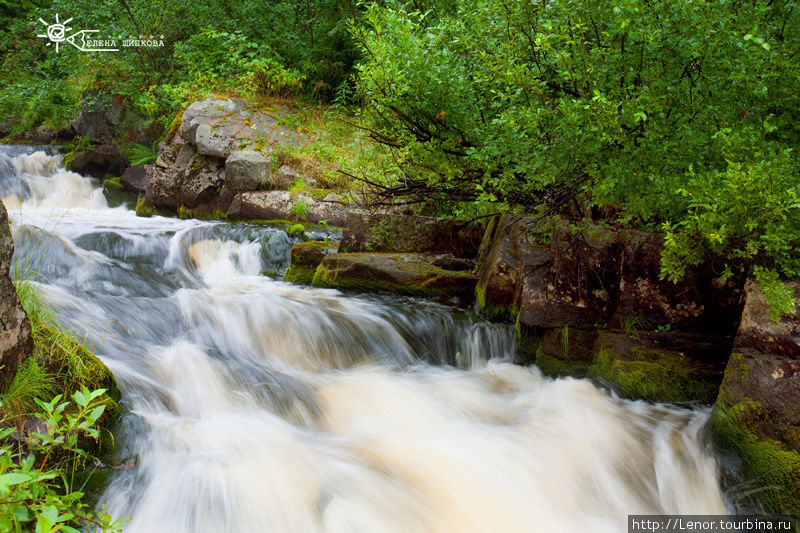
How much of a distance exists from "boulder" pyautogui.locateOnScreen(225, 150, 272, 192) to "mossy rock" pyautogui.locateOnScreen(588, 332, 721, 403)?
7427mm

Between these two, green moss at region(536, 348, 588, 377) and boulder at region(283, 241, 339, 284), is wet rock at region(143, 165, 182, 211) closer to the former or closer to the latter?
boulder at region(283, 241, 339, 284)

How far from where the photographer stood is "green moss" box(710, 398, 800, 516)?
9.14 ft

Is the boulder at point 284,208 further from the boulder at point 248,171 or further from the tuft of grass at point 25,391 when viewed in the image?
the tuft of grass at point 25,391

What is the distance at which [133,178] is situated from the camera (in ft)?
41.1

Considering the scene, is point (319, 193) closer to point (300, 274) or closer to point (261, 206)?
point (261, 206)

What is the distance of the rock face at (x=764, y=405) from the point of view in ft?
9.30

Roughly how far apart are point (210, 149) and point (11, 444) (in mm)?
8690

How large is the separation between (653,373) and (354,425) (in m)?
2.23

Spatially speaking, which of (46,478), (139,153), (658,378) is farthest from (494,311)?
(139,153)

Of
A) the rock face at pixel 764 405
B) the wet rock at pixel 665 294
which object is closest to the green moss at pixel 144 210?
the wet rock at pixel 665 294

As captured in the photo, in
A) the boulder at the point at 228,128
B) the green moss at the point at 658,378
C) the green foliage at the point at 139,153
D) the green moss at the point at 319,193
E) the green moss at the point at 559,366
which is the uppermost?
the boulder at the point at 228,128

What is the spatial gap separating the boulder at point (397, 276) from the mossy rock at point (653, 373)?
1.98 metres

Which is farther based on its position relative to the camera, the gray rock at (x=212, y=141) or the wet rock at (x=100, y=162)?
the wet rock at (x=100, y=162)

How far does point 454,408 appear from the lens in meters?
4.12
